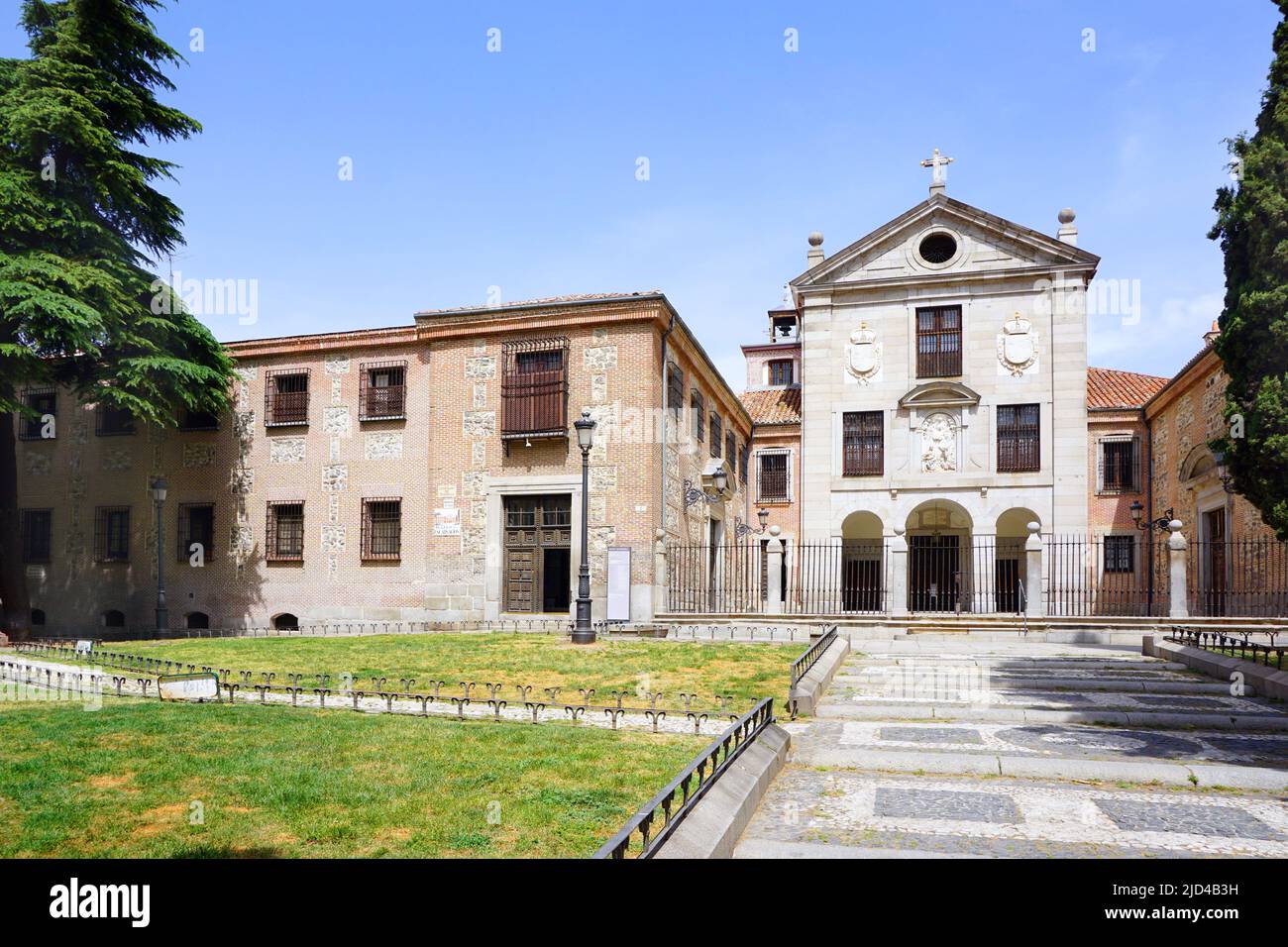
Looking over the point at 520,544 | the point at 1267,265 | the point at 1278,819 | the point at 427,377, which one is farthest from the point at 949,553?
the point at 1278,819

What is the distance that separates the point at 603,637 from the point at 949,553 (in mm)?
17431

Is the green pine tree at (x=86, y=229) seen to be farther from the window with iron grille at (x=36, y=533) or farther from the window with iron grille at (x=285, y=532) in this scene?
the window with iron grille at (x=36, y=533)

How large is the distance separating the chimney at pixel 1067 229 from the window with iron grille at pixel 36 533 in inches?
1269

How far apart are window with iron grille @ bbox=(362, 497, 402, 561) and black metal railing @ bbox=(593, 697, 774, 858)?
52.6ft

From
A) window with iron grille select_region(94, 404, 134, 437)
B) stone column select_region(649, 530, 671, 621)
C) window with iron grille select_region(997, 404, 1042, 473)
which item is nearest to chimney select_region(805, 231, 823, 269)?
window with iron grille select_region(997, 404, 1042, 473)

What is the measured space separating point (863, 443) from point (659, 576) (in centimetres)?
1226

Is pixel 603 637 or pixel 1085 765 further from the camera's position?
pixel 603 637

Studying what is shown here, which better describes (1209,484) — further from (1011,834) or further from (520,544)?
(1011,834)

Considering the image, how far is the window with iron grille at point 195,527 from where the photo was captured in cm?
2302

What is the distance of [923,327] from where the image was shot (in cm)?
2909

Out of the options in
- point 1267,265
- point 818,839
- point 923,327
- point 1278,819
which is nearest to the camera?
point 818,839

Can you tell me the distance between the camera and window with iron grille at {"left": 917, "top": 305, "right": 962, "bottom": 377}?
2870 centimetres

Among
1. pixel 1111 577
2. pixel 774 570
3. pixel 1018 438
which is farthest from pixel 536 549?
pixel 1111 577

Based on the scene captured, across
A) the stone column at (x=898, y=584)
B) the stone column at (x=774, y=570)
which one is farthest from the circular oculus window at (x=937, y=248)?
the stone column at (x=774, y=570)
